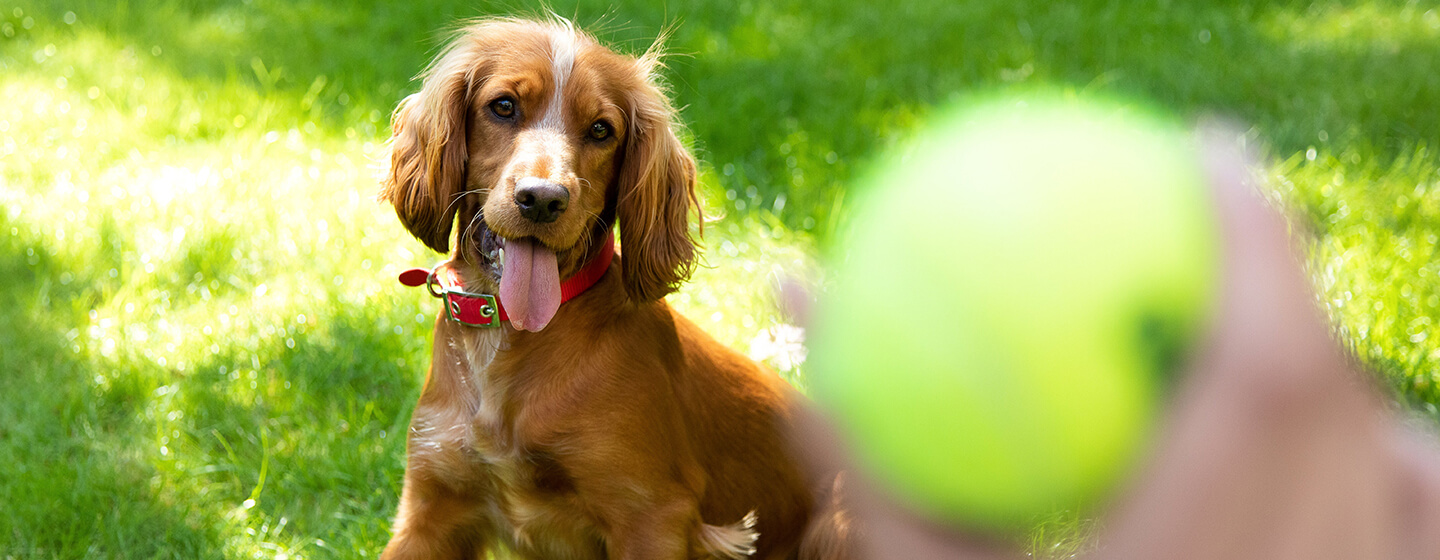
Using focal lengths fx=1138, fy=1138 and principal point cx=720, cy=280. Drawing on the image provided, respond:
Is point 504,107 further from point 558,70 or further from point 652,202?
point 652,202

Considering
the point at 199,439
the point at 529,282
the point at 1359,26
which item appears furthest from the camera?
the point at 1359,26

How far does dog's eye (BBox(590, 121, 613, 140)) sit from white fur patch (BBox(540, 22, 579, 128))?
83 mm

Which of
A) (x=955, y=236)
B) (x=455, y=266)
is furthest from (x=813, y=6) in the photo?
(x=955, y=236)

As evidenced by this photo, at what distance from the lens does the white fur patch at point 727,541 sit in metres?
2.43

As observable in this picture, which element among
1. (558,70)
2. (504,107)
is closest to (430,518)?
(504,107)

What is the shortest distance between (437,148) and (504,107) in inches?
6.7

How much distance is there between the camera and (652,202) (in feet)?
8.09

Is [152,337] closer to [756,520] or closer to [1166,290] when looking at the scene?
[756,520]

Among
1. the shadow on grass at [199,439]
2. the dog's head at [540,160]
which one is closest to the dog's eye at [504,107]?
the dog's head at [540,160]

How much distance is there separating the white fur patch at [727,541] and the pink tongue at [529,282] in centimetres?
59

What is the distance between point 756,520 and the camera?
264 cm

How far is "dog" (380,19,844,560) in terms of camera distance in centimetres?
231

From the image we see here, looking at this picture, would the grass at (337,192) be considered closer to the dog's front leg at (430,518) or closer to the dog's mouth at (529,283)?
the dog's front leg at (430,518)

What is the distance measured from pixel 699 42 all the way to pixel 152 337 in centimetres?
337
